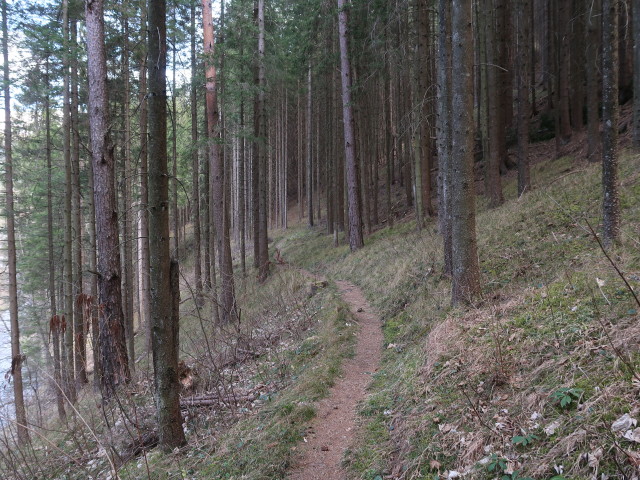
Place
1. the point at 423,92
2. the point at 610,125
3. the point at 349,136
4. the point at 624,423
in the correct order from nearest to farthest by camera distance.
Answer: the point at 624,423 → the point at 610,125 → the point at 423,92 → the point at 349,136

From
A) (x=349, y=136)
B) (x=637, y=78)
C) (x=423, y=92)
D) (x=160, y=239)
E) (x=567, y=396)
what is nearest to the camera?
(x=567, y=396)

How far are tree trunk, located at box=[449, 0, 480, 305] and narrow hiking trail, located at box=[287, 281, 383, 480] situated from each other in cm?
183

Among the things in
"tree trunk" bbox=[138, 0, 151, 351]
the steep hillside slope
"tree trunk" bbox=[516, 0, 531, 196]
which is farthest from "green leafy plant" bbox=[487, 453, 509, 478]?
"tree trunk" bbox=[516, 0, 531, 196]

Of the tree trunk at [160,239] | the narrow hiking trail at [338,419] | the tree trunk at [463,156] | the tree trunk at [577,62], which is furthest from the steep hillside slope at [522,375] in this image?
the tree trunk at [577,62]

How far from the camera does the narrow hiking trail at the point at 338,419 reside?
3752 mm

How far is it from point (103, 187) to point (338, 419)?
18.7ft

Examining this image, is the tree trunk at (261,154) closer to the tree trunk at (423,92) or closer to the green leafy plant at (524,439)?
the tree trunk at (423,92)

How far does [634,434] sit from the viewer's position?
218 centimetres

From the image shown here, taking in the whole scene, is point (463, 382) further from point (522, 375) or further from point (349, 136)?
Answer: point (349, 136)

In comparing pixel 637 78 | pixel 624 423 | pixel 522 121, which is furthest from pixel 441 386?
pixel 637 78

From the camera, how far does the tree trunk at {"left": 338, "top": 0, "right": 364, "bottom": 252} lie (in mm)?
14203

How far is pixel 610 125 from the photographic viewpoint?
582cm

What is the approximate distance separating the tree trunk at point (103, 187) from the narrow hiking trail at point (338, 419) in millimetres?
4029

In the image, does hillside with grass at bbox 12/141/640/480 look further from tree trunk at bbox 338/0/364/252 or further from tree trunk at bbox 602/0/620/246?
tree trunk at bbox 338/0/364/252
